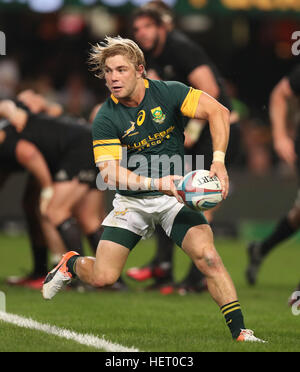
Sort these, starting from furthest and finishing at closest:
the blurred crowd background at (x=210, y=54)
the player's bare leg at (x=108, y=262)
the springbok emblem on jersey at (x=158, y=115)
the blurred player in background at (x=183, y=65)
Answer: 1. the blurred crowd background at (x=210, y=54)
2. the blurred player in background at (x=183, y=65)
3. the player's bare leg at (x=108, y=262)
4. the springbok emblem on jersey at (x=158, y=115)

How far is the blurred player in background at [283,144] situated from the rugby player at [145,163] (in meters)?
3.07

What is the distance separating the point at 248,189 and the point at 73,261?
32.4 ft

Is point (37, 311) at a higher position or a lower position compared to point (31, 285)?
higher

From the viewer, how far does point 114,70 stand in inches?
245

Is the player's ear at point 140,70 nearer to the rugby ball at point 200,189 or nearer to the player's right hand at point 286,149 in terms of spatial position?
the rugby ball at point 200,189

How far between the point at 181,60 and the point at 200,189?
3067mm

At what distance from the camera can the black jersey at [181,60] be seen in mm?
8656

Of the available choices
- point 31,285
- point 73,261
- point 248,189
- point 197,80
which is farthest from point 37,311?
point 248,189

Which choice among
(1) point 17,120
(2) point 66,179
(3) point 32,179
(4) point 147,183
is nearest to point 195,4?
(3) point 32,179

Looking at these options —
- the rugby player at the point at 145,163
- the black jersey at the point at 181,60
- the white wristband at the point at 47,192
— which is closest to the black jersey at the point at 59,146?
the white wristband at the point at 47,192

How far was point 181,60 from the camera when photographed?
868cm

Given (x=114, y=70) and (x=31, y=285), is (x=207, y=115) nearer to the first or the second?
(x=114, y=70)

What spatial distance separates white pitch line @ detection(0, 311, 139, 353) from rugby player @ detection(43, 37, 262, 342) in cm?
43

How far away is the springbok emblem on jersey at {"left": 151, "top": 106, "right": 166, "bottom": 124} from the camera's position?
6.34 metres
